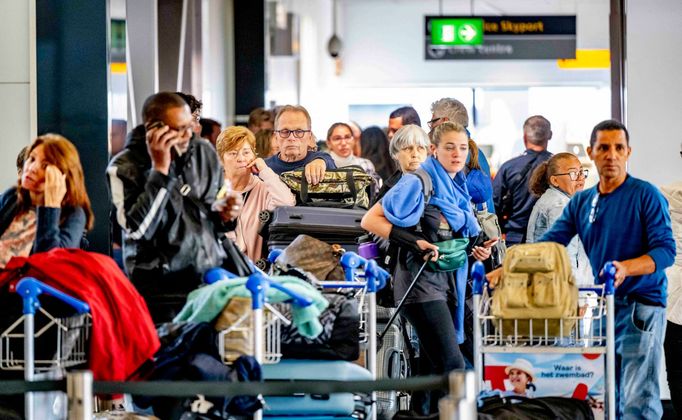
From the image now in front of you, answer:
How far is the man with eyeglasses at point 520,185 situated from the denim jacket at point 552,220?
0.73 m

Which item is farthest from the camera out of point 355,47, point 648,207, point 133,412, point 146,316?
point 355,47

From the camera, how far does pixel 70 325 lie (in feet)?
16.8

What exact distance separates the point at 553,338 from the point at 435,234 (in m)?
1.28

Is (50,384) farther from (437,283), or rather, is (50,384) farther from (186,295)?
(437,283)

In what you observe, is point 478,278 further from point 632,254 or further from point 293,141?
point 293,141

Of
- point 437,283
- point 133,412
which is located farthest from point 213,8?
point 133,412

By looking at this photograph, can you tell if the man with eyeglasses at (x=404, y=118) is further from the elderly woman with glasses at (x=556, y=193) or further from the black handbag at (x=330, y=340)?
the black handbag at (x=330, y=340)

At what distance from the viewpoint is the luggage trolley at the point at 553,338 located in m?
5.60

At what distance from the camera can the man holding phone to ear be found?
201 inches

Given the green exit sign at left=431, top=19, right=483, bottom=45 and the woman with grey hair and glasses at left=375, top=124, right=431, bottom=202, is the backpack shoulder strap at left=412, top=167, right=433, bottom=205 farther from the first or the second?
the green exit sign at left=431, top=19, right=483, bottom=45

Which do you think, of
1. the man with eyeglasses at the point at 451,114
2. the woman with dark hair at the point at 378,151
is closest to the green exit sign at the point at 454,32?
the woman with dark hair at the point at 378,151

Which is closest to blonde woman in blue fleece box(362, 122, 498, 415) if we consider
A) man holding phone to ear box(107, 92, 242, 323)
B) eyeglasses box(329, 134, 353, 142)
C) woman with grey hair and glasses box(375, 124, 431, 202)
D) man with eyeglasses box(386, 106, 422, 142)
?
woman with grey hair and glasses box(375, 124, 431, 202)

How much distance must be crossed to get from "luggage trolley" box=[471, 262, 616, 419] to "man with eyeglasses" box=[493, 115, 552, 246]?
10.6 feet

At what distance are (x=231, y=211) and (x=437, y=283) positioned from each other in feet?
6.10
